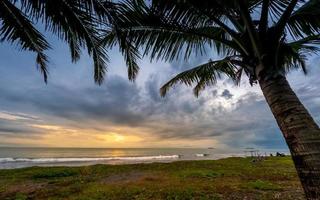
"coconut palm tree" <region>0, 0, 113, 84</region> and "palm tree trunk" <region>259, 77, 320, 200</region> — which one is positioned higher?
"coconut palm tree" <region>0, 0, 113, 84</region>

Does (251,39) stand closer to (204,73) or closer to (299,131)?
(299,131)

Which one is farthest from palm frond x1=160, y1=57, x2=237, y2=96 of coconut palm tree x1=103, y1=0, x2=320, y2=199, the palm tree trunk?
the palm tree trunk

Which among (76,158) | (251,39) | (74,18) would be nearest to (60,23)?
(74,18)

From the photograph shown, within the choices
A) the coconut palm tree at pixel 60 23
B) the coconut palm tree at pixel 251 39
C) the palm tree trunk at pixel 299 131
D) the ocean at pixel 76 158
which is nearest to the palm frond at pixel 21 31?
the coconut palm tree at pixel 60 23

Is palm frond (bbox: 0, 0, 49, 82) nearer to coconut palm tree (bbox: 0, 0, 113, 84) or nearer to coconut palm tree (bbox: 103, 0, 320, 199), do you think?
coconut palm tree (bbox: 0, 0, 113, 84)

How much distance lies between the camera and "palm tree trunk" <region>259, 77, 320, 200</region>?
265 centimetres

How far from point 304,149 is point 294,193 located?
24.7 feet

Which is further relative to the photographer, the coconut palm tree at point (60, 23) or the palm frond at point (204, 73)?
the palm frond at point (204, 73)

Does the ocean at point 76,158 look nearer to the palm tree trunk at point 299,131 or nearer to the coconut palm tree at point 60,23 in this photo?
the coconut palm tree at point 60,23

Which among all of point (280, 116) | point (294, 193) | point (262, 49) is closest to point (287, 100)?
point (280, 116)

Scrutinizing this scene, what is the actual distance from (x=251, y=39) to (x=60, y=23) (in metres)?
3.58

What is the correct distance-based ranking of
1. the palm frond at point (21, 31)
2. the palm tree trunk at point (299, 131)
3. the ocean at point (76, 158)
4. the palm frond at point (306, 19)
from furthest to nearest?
the ocean at point (76, 158) → the palm frond at point (21, 31) → the palm frond at point (306, 19) → the palm tree trunk at point (299, 131)

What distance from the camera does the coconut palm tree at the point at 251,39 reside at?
2.81 metres

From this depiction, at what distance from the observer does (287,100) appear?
3.05 metres
